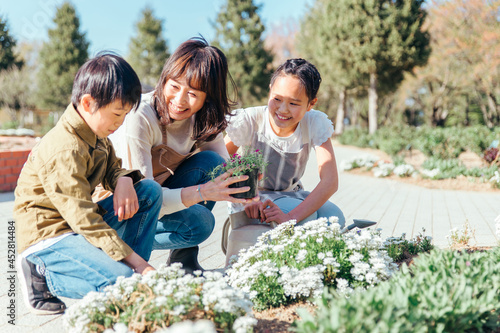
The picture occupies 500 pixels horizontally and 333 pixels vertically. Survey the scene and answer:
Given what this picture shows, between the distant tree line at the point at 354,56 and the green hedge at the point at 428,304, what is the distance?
15609 millimetres

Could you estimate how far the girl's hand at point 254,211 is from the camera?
2.72 meters

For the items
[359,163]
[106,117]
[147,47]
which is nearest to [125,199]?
[106,117]

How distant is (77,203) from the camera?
1.79 m

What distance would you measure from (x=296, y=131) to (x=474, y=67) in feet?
68.7

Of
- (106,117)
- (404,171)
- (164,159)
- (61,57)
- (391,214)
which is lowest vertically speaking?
(391,214)

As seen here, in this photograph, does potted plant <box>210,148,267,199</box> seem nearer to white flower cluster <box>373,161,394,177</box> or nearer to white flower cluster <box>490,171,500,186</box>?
white flower cluster <box>490,171,500,186</box>

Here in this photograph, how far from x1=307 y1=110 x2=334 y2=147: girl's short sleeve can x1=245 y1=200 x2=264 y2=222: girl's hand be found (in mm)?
698

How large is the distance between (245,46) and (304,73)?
24.4 m

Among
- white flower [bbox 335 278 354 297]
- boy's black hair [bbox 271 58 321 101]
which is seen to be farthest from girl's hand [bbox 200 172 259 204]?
boy's black hair [bbox 271 58 321 101]

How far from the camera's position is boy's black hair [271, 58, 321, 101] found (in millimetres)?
2762

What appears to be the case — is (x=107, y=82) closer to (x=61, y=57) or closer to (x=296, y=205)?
(x=296, y=205)

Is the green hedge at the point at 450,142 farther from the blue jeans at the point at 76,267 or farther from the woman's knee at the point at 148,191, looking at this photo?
the blue jeans at the point at 76,267

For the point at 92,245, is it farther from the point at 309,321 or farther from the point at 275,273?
the point at 309,321

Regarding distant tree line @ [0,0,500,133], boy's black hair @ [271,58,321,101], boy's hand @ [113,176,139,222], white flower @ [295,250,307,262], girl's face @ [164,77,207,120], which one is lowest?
white flower @ [295,250,307,262]
